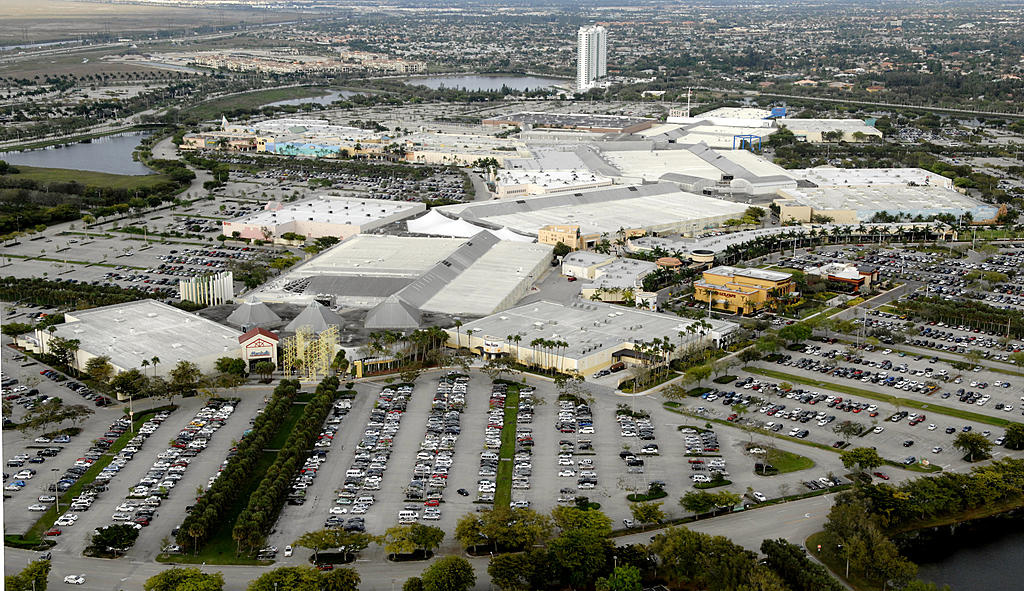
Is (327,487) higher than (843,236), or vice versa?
(843,236)

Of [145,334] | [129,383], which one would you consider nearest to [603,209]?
[145,334]

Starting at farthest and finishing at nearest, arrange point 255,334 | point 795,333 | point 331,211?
point 331,211, point 795,333, point 255,334

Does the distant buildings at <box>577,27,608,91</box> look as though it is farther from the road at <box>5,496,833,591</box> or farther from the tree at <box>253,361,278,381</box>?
the road at <box>5,496,833,591</box>

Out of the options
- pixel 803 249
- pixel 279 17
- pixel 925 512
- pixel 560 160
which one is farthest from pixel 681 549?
pixel 279 17

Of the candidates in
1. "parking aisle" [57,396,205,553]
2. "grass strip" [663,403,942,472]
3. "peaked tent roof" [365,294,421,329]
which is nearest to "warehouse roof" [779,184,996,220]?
"peaked tent roof" [365,294,421,329]

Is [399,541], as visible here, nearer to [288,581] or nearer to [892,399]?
[288,581]
